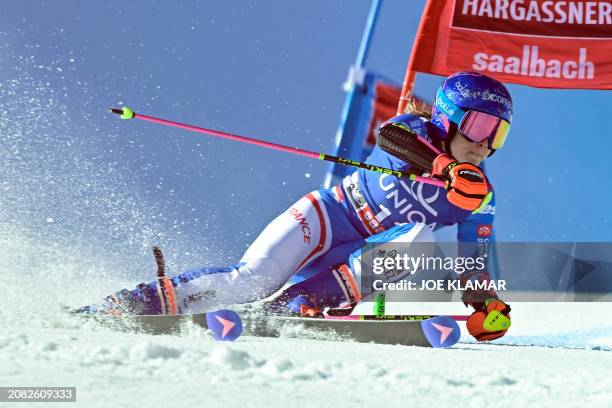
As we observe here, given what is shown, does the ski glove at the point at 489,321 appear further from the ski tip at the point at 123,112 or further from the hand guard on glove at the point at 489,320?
the ski tip at the point at 123,112

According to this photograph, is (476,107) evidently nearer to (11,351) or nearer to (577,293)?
(11,351)

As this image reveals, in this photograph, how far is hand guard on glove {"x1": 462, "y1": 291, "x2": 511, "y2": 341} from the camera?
132 inches

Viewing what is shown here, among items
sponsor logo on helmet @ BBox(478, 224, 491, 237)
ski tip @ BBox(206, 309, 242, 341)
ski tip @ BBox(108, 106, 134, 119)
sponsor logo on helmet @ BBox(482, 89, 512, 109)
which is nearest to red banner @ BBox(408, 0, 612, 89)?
sponsor logo on helmet @ BBox(482, 89, 512, 109)

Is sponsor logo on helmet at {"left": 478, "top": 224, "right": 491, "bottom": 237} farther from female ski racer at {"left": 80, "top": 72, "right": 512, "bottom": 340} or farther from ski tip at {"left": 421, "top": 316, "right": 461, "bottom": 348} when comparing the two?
ski tip at {"left": 421, "top": 316, "right": 461, "bottom": 348}

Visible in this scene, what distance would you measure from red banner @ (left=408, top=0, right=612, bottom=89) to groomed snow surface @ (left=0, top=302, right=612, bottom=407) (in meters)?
4.14

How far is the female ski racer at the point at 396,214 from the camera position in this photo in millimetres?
3309

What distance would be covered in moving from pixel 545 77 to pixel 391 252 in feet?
11.3

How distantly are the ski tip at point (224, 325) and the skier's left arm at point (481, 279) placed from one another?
1.19 m

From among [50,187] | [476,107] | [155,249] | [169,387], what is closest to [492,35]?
[476,107]

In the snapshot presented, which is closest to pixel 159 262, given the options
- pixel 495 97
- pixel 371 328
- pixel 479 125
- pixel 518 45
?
pixel 371 328

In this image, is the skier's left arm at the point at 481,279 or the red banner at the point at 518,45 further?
the red banner at the point at 518,45

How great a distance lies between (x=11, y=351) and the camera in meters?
1.71

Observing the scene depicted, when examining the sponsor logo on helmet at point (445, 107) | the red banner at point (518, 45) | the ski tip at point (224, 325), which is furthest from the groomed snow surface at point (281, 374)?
the red banner at point (518, 45)

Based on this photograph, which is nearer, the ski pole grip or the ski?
the ski
